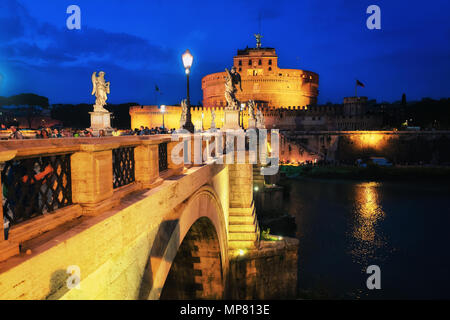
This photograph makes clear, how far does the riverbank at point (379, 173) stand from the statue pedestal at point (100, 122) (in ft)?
112

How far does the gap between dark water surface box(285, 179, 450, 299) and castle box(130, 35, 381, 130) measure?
85.0 ft

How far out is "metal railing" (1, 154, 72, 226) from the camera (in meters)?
2.29

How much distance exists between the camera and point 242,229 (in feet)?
40.1

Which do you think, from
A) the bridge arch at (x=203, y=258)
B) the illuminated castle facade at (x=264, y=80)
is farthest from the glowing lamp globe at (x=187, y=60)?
the illuminated castle facade at (x=264, y=80)

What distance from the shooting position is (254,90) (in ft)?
221

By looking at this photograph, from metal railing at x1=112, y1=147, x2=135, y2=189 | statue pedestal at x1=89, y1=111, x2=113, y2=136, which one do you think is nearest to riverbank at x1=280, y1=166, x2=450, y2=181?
statue pedestal at x1=89, y1=111, x2=113, y2=136

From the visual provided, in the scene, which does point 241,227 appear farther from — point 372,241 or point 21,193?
point 372,241

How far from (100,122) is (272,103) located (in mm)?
59453

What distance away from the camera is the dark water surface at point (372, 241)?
16312 mm

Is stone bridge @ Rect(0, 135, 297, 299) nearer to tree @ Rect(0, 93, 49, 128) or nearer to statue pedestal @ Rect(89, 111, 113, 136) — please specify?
statue pedestal @ Rect(89, 111, 113, 136)

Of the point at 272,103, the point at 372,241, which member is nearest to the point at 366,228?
the point at 372,241

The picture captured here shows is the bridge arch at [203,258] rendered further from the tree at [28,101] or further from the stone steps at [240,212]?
the tree at [28,101]
